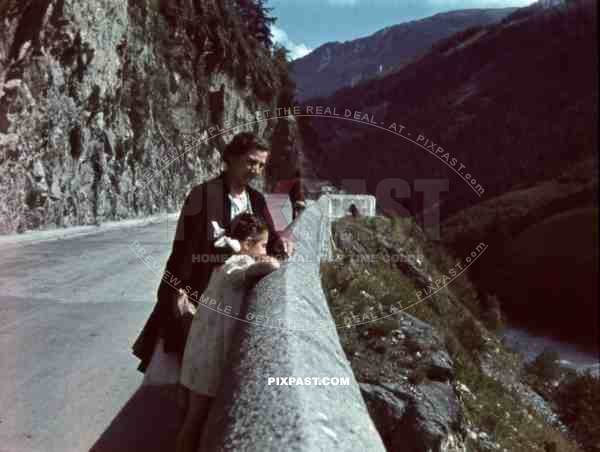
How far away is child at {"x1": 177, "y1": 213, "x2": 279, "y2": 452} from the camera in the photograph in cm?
232

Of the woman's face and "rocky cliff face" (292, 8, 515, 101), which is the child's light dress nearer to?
the woman's face

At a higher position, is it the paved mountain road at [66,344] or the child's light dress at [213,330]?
the child's light dress at [213,330]

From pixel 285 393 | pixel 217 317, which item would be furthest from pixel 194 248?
pixel 285 393

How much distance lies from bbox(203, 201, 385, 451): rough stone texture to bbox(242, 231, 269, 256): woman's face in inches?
7.9

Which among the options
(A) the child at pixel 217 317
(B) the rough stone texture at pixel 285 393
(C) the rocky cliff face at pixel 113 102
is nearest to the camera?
(B) the rough stone texture at pixel 285 393

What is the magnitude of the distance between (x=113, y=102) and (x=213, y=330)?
18.0m

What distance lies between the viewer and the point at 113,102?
18516 mm

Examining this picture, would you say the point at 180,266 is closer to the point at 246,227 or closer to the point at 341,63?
the point at 246,227

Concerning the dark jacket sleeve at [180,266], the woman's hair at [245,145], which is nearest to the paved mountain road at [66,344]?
the dark jacket sleeve at [180,266]

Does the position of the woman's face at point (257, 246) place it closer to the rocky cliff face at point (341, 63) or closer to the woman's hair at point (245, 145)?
the woman's hair at point (245, 145)

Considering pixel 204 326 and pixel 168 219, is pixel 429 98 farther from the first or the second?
pixel 204 326

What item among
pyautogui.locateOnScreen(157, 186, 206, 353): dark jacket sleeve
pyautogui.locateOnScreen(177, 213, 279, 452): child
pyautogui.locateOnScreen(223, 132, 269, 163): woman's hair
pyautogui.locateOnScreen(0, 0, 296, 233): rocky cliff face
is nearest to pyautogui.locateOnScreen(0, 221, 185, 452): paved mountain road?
pyautogui.locateOnScreen(157, 186, 206, 353): dark jacket sleeve

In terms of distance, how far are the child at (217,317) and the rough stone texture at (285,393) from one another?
0.11 metres

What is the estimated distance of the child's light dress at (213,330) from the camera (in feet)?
7.64
